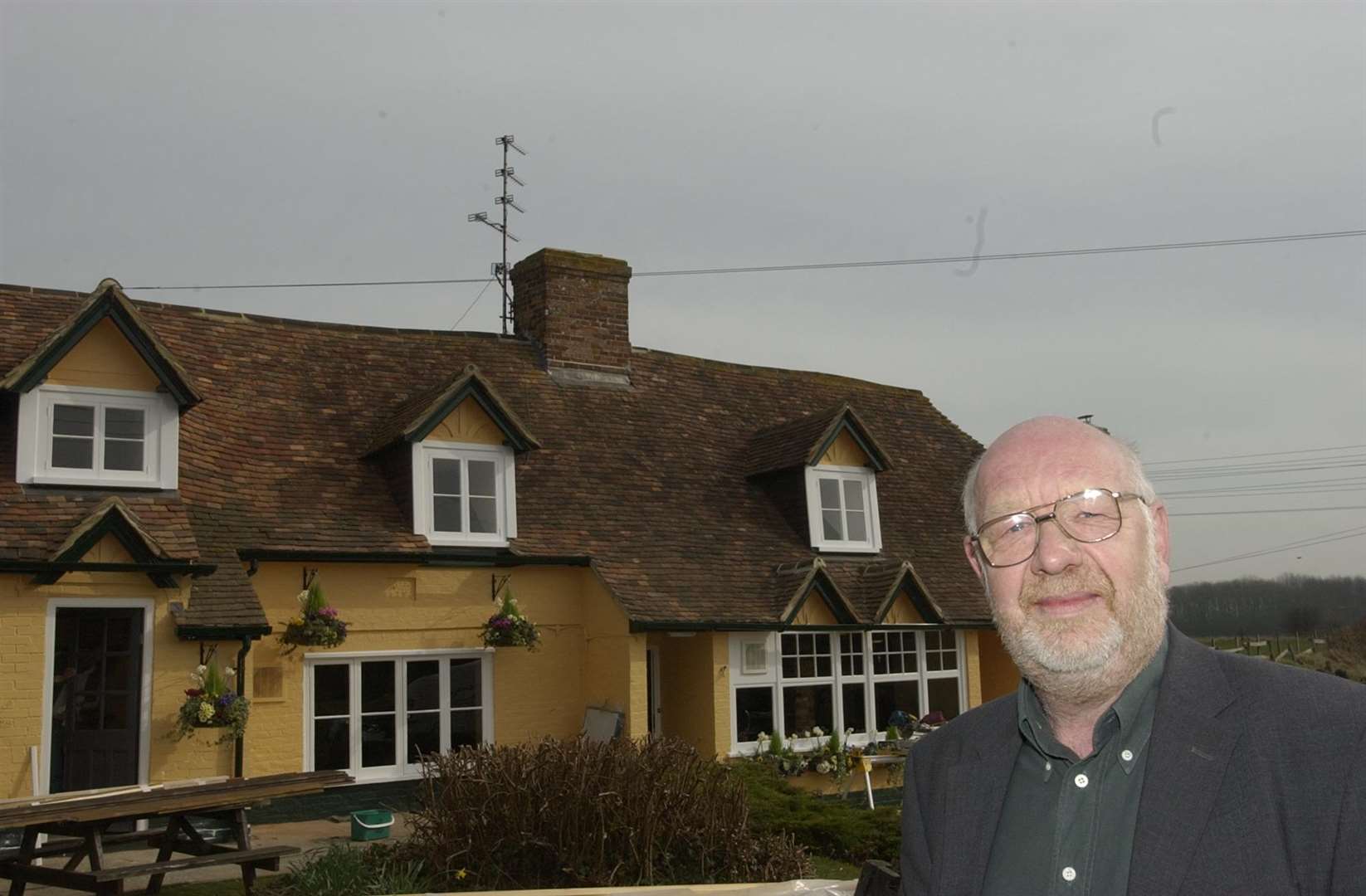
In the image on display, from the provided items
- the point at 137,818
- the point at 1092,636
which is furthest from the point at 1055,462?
the point at 137,818

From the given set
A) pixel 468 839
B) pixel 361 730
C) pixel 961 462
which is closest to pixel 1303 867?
pixel 468 839

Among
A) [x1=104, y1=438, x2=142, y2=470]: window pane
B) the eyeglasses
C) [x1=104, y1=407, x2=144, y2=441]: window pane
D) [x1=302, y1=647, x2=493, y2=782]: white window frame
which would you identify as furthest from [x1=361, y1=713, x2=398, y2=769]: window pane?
the eyeglasses

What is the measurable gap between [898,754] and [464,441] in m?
7.19

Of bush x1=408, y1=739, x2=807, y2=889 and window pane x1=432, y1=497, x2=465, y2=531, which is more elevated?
window pane x1=432, y1=497, x2=465, y2=531

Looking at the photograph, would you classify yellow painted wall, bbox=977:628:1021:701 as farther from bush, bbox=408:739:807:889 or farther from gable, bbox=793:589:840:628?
bush, bbox=408:739:807:889

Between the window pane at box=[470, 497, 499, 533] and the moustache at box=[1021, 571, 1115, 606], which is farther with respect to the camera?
the window pane at box=[470, 497, 499, 533]

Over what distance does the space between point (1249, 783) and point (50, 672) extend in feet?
41.7

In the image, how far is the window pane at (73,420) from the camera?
1357 centimetres

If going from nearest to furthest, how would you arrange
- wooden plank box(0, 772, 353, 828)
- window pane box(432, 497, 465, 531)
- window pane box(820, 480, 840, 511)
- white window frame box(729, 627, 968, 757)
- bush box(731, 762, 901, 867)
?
wooden plank box(0, 772, 353, 828), bush box(731, 762, 901, 867), window pane box(432, 497, 465, 531), white window frame box(729, 627, 968, 757), window pane box(820, 480, 840, 511)

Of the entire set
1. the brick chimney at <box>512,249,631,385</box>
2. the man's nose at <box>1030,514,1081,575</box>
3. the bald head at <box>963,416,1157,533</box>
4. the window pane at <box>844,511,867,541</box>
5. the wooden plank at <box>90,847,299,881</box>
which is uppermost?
the brick chimney at <box>512,249,631,385</box>

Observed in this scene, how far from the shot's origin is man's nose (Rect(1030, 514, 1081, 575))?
2871mm

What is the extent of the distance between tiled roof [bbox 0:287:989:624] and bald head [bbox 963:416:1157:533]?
11760 mm

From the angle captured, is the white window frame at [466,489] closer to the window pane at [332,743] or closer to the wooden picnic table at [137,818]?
the window pane at [332,743]

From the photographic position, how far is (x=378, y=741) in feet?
49.5
